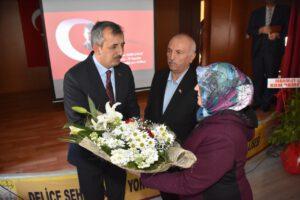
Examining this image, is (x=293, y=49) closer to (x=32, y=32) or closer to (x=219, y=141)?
(x=219, y=141)

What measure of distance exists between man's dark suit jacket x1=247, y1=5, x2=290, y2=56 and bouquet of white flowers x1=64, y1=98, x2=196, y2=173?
321 centimetres

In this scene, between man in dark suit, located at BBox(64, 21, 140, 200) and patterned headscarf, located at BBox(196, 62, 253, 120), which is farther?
man in dark suit, located at BBox(64, 21, 140, 200)

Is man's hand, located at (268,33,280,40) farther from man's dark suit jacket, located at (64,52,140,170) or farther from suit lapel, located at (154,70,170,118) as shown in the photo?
man's dark suit jacket, located at (64,52,140,170)

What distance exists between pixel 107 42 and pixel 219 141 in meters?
0.89

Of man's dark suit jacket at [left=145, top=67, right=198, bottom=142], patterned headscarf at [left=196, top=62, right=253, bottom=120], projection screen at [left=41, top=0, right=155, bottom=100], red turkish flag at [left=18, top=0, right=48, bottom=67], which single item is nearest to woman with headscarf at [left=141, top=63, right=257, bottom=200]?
patterned headscarf at [left=196, top=62, right=253, bottom=120]

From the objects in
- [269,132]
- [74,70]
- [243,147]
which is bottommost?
[269,132]

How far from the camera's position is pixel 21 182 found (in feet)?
7.72

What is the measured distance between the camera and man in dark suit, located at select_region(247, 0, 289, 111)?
3734 mm

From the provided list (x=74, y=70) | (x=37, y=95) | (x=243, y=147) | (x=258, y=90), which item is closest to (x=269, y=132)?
(x=258, y=90)

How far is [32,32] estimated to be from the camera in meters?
5.64

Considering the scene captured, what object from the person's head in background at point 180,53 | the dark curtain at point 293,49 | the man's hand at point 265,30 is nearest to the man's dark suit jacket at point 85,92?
the person's head in background at point 180,53

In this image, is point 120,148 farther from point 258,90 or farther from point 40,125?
point 258,90

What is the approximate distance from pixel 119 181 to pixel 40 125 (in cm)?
250

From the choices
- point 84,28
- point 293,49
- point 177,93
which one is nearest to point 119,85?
point 177,93
